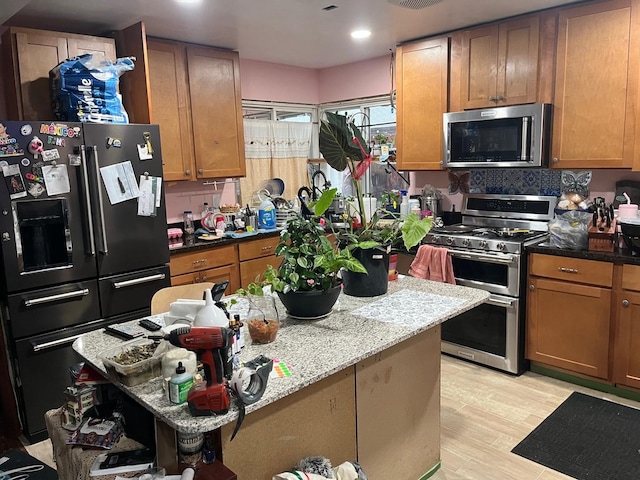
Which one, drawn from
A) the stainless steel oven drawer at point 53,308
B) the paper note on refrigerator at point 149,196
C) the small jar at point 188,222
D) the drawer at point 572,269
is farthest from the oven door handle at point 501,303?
the stainless steel oven drawer at point 53,308

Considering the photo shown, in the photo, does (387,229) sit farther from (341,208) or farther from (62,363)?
(341,208)

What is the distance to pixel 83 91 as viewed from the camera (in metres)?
2.94

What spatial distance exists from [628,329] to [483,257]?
3.05 feet

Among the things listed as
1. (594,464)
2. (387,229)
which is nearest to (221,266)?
(387,229)

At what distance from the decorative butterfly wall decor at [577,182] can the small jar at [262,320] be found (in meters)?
2.70

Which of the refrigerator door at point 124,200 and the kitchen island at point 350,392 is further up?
the refrigerator door at point 124,200

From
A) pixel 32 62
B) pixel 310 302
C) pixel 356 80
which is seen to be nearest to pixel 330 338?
pixel 310 302

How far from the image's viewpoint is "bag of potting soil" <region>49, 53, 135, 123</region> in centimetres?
291

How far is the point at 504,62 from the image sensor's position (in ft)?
11.6

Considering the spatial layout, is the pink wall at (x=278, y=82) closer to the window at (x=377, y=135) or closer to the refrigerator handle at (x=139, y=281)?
the window at (x=377, y=135)

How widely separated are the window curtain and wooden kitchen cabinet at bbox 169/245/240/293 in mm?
957

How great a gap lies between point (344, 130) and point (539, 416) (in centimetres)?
200

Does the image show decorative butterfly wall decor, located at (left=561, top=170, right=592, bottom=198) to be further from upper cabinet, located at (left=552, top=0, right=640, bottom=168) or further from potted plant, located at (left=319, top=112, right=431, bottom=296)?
potted plant, located at (left=319, top=112, right=431, bottom=296)

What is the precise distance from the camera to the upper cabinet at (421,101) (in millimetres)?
3865
